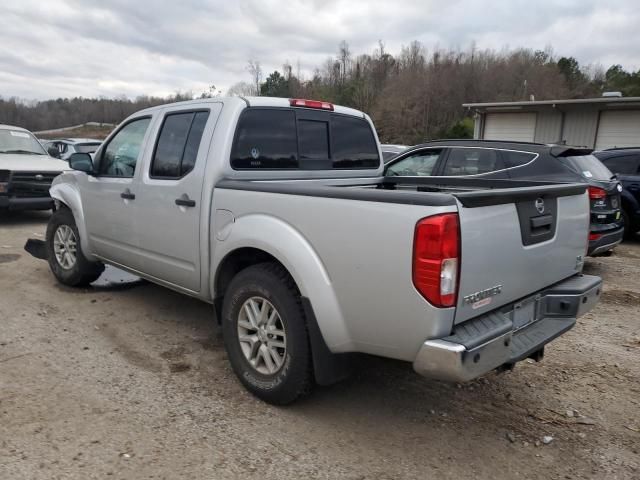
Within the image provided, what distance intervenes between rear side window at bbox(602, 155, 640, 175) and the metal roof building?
12122 mm

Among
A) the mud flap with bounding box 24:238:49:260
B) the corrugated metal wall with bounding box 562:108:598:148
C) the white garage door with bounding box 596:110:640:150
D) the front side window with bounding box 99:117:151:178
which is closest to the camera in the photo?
the front side window with bounding box 99:117:151:178

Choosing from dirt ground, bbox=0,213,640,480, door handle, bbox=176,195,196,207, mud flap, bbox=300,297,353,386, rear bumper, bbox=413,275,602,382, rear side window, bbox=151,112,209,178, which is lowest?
dirt ground, bbox=0,213,640,480

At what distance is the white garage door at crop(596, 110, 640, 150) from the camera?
69.5ft

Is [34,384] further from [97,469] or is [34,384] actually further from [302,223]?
[302,223]

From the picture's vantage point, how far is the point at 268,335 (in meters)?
3.26

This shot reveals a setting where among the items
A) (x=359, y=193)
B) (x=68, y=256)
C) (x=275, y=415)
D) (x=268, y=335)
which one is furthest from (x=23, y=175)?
(x=359, y=193)

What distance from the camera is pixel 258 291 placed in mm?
3213

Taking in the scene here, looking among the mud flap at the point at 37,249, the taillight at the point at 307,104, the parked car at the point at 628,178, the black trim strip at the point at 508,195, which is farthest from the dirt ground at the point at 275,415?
the parked car at the point at 628,178

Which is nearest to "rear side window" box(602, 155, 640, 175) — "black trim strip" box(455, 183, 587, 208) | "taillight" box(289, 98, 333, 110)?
"black trim strip" box(455, 183, 587, 208)

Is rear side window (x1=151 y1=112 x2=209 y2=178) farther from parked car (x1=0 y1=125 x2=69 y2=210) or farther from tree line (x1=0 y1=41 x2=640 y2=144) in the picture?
tree line (x1=0 y1=41 x2=640 y2=144)

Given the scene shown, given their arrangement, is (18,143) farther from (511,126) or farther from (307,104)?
(511,126)

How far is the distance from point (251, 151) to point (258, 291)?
46.7 inches

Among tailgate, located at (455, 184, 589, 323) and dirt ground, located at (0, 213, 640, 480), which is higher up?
tailgate, located at (455, 184, 589, 323)

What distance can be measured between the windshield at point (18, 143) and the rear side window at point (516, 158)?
9.55 metres
